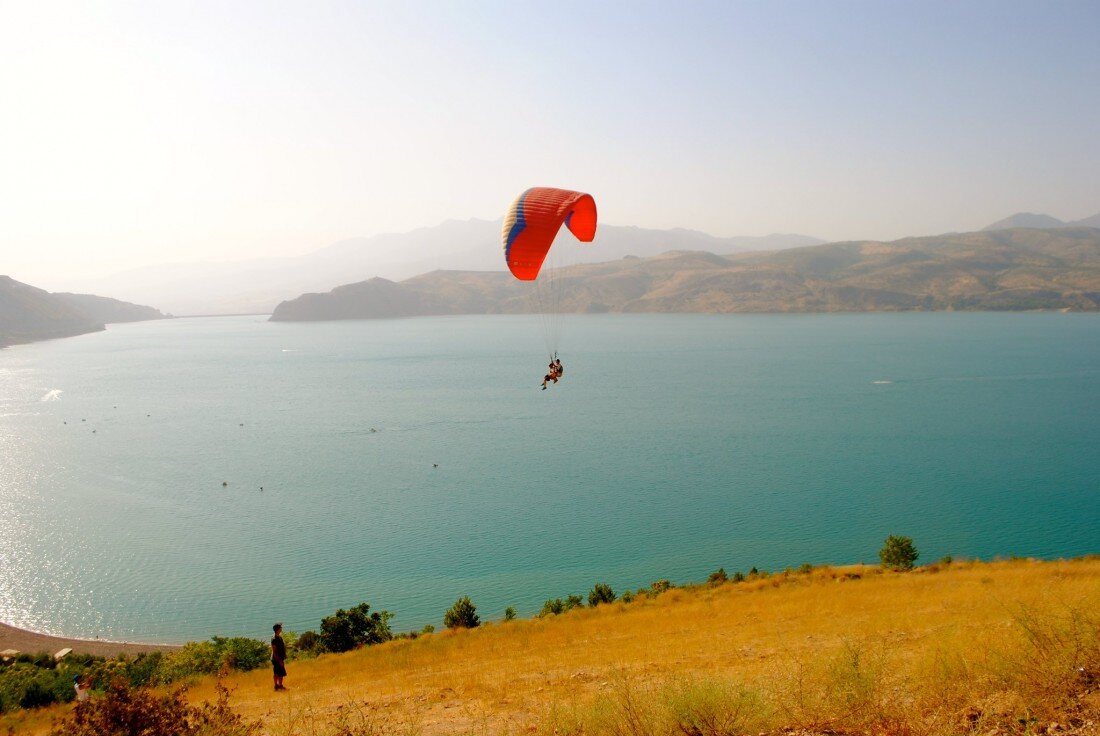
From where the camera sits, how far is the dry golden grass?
6.96 meters

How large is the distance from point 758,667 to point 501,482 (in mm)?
35456

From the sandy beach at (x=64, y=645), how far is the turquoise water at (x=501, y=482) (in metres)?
1.06

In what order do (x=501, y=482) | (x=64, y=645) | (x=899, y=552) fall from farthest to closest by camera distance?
(x=501, y=482), (x=64, y=645), (x=899, y=552)

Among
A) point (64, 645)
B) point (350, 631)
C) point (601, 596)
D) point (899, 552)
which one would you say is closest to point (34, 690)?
point (350, 631)

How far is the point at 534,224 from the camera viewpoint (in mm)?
18281

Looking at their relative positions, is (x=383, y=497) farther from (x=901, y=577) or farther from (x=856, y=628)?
(x=856, y=628)

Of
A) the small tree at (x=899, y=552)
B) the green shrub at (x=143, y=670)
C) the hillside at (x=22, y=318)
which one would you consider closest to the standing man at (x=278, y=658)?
the green shrub at (x=143, y=670)

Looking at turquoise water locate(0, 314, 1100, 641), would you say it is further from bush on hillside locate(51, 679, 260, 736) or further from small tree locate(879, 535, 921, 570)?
bush on hillside locate(51, 679, 260, 736)

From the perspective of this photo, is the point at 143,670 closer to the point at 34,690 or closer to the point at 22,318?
the point at 34,690

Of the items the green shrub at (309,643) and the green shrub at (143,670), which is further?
the green shrub at (309,643)

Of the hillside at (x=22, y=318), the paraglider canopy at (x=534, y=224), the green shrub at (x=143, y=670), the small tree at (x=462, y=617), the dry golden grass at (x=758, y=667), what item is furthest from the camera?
the hillside at (x=22, y=318)

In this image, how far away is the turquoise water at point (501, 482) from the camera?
3103 centimetres

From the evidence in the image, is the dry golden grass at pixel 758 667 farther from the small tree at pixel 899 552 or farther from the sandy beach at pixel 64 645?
the sandy beach at pixel 64 645

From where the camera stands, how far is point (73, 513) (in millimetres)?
41656
